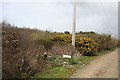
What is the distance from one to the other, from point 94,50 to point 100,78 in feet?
32.3

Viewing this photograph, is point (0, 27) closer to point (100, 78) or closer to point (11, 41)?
point (11, 41)

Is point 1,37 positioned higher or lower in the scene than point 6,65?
higher

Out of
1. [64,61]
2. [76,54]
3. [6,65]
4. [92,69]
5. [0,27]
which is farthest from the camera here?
[76,54]

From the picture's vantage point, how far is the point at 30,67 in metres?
10.8

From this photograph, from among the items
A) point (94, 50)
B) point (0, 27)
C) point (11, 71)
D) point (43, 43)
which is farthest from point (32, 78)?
point (94, 50)

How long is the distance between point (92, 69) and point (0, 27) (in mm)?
5522

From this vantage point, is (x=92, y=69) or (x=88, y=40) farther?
(x=88, y=40)

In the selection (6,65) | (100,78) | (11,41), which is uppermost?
(11,41)

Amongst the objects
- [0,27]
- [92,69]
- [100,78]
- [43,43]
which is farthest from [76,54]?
[0,27]

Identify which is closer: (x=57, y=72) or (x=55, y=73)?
(x=55, y=73)

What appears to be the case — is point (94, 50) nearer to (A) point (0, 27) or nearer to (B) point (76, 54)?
(B) point (76, 54)

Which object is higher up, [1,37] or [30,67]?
[1,37]

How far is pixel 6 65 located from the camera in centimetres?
970

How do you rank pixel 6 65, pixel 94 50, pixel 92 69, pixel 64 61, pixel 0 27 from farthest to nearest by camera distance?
pixel 94 50 → pixel 64 61 → pixel 92 69 → pixel 0 27 → pixel 6 65
